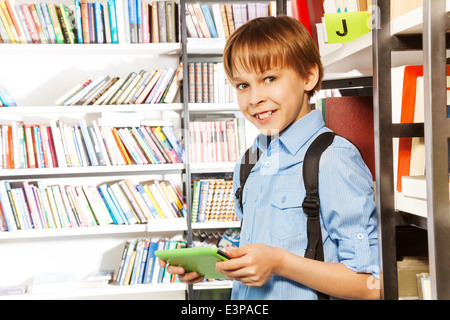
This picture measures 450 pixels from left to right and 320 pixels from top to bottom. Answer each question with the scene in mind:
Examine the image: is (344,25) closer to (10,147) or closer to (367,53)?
(367,53)

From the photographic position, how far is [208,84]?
7.55 ft

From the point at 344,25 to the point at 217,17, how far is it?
1627mm

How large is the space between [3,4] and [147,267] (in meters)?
1.38

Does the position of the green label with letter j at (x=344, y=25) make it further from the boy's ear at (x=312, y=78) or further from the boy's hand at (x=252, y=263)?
the boy's hand at (x=252, y=263)

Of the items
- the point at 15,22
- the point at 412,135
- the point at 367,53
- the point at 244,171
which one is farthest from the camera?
the point at 15,22

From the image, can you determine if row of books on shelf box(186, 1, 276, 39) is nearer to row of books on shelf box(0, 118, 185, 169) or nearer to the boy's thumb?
row of books on shelf box(0, 118, 185, 169)

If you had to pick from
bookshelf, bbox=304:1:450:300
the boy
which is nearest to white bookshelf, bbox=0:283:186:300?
the boy

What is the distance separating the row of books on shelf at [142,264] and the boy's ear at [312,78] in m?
1.57

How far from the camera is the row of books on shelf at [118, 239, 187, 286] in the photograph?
2.27 meters

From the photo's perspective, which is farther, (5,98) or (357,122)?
(5,98)

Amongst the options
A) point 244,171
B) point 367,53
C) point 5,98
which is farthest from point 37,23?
point 367,53

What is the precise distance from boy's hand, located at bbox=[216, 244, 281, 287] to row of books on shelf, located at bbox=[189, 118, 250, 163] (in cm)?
167

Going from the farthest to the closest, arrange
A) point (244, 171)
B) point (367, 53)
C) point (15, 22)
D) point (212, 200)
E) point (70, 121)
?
point (70, 121)
point (212, 200)
point (15, 22)
point (244, 171)
point (367, 53)

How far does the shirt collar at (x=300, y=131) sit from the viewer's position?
0.77 metres
